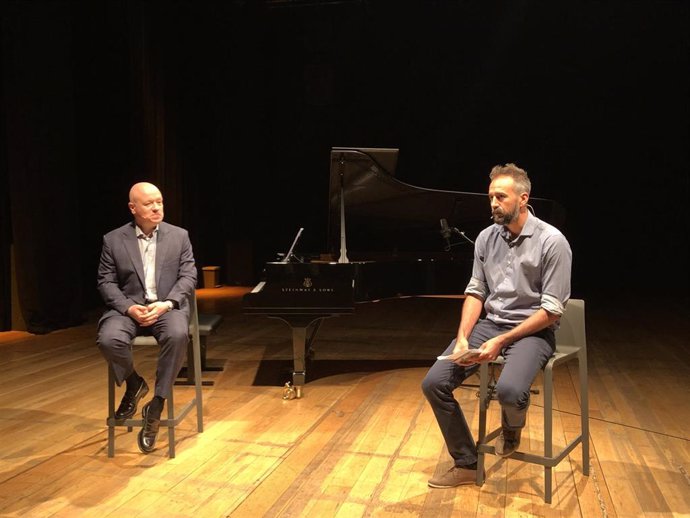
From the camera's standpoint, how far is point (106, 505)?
2.33m

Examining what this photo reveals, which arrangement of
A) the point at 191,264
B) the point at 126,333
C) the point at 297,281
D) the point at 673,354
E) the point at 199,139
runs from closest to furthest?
the point at 126,333 → the point at 191,264 → the point at 297,281 → the point at 673,354 → the point at 199,139

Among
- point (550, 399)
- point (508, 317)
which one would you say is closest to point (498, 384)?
point (550, 399)

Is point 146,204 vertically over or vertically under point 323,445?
over

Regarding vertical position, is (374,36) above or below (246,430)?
above

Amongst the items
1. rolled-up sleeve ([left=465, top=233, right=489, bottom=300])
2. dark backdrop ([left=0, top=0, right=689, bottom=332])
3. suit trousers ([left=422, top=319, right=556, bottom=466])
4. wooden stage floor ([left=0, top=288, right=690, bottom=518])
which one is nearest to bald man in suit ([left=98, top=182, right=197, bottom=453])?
wooden stage floor ([left=0, top=288, right=690, bottom=518])

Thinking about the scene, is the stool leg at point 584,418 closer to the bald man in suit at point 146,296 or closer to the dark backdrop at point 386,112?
the bald man in suit at point 146,296

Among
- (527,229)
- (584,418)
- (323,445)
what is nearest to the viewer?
(527,229)

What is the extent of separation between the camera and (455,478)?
250 centimetres

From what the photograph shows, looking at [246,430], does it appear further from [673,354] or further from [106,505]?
[673,354]

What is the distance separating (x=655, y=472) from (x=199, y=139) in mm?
8496

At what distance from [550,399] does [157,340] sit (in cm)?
171

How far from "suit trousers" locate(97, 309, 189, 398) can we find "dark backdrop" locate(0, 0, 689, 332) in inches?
195

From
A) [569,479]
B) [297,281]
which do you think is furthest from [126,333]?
[569,479]

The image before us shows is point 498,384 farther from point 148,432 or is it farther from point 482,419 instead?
point 148,432
